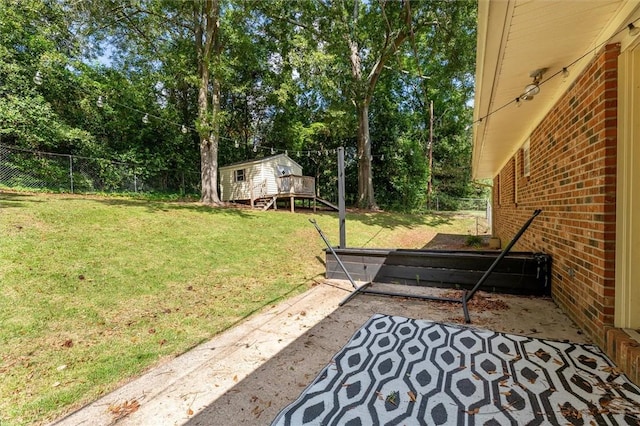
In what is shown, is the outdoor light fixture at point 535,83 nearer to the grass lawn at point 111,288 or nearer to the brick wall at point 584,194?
the brick wall at point 584,194

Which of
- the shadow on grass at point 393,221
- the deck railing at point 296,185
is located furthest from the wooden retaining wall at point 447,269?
the deck railing at point 296,185

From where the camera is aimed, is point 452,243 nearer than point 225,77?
Yes

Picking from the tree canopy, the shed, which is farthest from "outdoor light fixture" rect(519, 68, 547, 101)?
the shed

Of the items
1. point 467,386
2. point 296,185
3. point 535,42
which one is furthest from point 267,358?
point 296,185

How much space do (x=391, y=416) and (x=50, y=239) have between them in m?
6.31

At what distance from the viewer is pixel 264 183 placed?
51.0 ft

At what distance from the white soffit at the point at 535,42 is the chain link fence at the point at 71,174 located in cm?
1604

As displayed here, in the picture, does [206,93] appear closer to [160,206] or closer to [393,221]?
[160,206]

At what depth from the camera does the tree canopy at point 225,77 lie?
1162cm

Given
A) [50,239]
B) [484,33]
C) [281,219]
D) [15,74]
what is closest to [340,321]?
[484,33]

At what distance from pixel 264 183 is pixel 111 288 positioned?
11859 mm

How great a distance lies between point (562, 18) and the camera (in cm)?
199

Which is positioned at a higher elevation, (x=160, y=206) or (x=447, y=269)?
(x=160, y=206)

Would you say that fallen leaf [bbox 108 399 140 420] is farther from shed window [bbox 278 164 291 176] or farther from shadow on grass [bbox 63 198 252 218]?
shed window [bbox 278 164 291 176]
